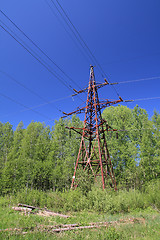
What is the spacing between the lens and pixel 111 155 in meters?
20.5

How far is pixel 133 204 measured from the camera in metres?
10.2

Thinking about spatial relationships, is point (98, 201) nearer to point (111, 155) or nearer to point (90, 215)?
point (90, 215)

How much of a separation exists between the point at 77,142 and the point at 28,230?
66.4ft

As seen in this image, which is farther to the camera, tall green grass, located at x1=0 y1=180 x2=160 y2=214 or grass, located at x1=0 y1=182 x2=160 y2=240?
tall green grass, located at x1=0 y1=180 x2=160 y2=214

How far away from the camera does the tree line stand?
18.4 metres

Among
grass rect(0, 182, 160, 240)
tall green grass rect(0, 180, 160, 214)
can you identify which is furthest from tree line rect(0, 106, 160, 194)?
grass rect(0, 182, 160, 240)

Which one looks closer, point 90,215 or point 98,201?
point 90,215

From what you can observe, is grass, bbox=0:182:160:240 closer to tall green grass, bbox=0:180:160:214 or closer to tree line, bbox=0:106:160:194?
tall green grass, bbox=0:180:160:214

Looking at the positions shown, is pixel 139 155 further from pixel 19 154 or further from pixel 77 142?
pixel 19 154

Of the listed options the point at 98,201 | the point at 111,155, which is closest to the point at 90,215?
the point at 98,201

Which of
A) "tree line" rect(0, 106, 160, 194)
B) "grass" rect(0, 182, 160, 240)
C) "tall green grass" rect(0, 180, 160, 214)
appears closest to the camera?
"grass" rect(0, 182, 160, 240)

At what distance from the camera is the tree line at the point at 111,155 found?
1841cm

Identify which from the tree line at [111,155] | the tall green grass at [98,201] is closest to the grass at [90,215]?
the tall green grass at [98,201]

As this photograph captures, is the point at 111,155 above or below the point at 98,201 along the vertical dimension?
above
